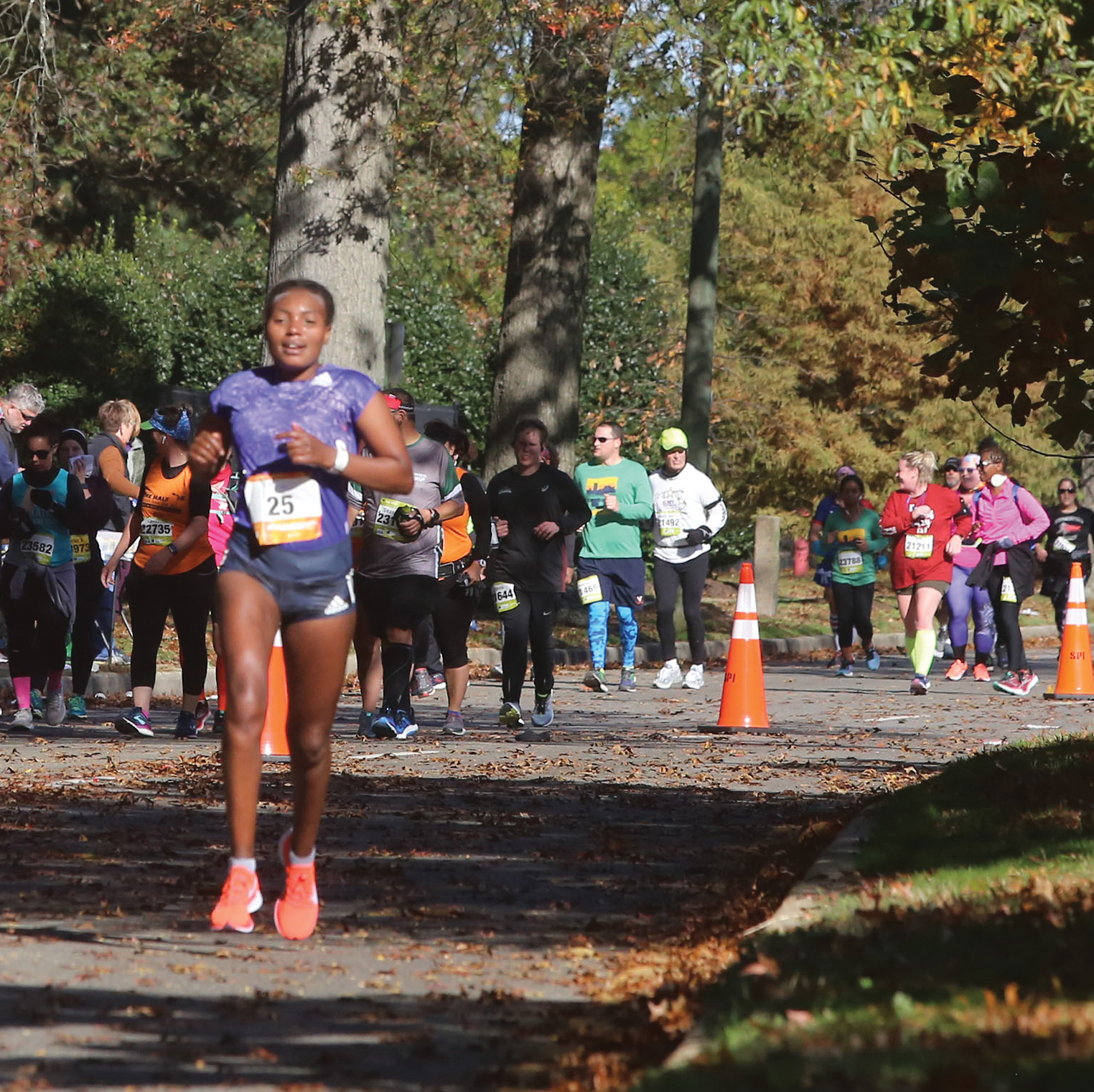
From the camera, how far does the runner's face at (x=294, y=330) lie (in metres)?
6.08

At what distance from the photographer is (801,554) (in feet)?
162

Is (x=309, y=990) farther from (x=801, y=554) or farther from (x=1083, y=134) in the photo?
(x=801, y=554)

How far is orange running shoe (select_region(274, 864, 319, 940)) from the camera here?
5836mm

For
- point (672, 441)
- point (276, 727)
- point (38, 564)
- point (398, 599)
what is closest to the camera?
point (276, 727)

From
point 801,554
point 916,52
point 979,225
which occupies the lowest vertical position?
point 801,554

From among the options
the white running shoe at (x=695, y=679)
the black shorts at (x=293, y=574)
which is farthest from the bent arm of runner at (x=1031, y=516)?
the black shorts at (x=293, y=574)

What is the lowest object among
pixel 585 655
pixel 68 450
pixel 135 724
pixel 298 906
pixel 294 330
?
pixel 585 655

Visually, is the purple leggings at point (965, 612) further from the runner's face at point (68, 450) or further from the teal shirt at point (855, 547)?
the runner's face at point (68, 450)

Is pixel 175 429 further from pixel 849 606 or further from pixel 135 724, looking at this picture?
pixel 849 606

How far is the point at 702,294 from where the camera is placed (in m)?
28.0

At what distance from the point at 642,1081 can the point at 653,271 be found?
44.3 m

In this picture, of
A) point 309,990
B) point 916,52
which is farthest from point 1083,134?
point 309,990

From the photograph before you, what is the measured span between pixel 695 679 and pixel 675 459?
1880mm

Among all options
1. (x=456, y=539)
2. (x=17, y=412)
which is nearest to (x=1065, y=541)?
(x=456, y=539)
